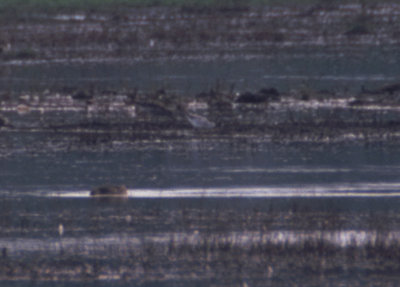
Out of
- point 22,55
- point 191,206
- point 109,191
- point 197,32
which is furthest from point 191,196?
point 197,32

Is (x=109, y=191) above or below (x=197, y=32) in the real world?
below

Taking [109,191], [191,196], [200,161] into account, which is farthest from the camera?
[200,161]

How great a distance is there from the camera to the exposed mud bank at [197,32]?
33562 mm

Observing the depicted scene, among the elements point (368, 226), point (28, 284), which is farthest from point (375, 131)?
point (28, 284)

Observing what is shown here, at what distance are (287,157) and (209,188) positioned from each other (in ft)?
9.61

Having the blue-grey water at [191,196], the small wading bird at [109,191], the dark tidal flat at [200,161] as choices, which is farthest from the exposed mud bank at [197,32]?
the small wading bird at [109,191]

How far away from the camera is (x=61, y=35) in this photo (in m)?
36.7

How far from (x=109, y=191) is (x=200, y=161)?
10.4 ft

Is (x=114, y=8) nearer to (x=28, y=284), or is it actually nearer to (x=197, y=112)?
(x=197, y=112)

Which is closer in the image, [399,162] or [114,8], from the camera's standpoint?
[399,162]

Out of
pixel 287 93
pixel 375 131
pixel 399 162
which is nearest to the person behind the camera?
pixel 399 162

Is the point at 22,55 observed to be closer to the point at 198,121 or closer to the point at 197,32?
the point at 197,32

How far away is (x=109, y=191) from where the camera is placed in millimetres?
12844

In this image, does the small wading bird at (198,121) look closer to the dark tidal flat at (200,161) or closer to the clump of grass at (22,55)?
the dark tidal flat at (200,161)
